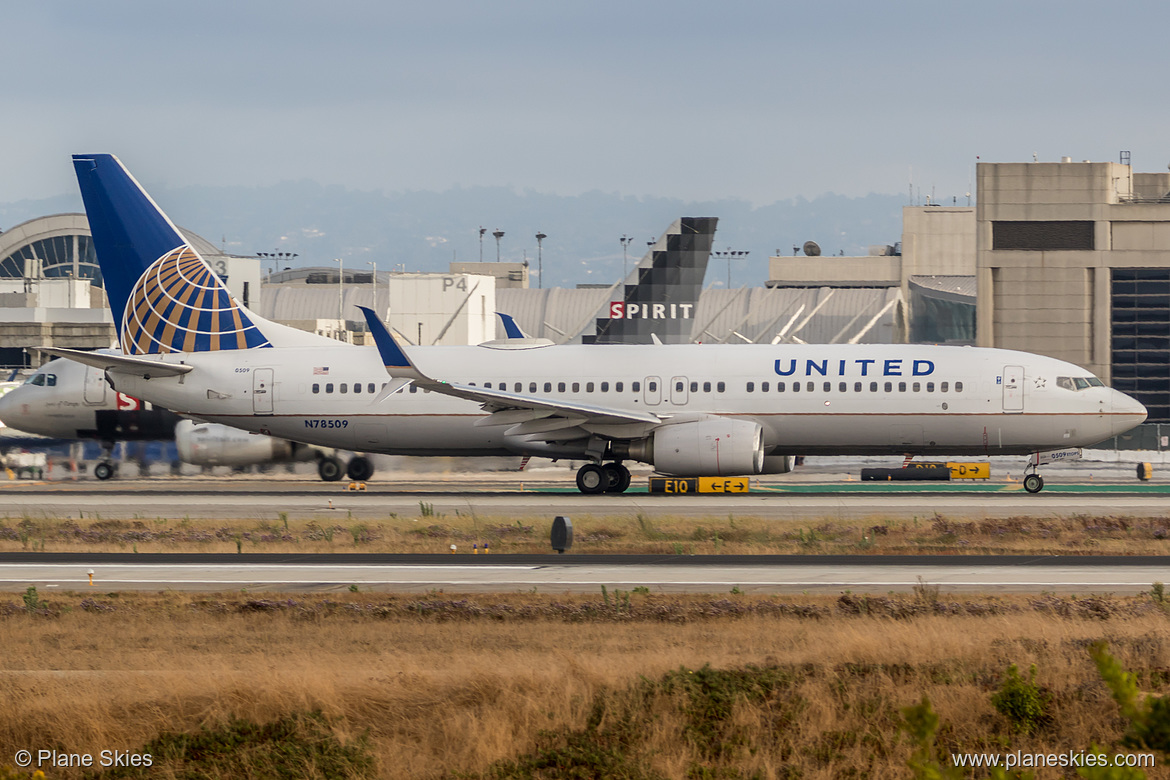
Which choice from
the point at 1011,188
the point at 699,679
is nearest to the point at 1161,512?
the point at 699,679

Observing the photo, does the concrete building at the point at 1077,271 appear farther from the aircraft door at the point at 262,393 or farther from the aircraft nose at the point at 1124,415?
the aircraft door at the point at 262,393

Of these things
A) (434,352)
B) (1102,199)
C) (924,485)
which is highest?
(1102,199)

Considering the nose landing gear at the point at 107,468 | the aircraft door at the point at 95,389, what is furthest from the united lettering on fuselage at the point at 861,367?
the nose landing gear at the point at 107,468

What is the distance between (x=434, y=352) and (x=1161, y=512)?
75.6 feet

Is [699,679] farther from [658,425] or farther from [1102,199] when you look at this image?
[1102,199]

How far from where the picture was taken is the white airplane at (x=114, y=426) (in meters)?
47.6

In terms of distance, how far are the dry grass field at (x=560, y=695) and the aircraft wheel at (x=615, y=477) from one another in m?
22.6

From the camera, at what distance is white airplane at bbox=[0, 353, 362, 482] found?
156 ft

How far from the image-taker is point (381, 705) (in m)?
14.6

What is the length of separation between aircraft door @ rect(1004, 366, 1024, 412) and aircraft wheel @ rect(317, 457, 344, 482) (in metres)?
24.2

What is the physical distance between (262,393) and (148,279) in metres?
5.79

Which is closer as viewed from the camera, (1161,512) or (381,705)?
(381,705)

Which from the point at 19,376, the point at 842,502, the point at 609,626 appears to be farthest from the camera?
the point at 19,376

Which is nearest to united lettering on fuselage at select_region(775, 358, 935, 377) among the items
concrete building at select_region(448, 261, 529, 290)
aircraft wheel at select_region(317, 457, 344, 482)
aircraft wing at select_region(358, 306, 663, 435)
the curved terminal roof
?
aircraft wing at select_region(358, 306, 663, 435)
